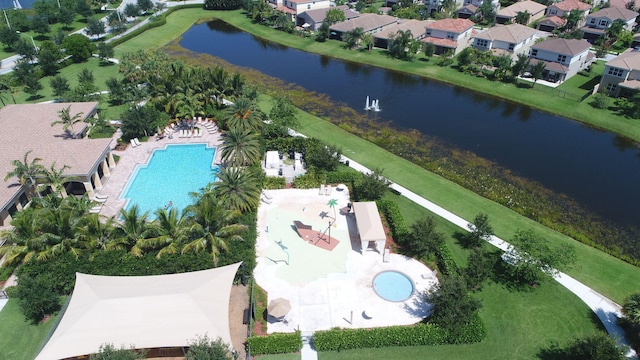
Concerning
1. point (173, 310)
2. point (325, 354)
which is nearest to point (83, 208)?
point (173, 310)

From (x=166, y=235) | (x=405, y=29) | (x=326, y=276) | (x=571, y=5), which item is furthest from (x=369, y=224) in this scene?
(x=571, y=5)

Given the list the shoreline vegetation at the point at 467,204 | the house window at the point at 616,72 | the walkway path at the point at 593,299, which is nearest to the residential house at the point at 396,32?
the house window at the point at 616,72

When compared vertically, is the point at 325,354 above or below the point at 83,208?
below

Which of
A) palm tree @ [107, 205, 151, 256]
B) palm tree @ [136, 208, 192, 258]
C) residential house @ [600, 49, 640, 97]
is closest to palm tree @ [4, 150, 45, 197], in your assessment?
palm tree @ [107, 205, 151, 256]

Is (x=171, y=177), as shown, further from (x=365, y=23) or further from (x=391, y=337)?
(x=365, y=23)

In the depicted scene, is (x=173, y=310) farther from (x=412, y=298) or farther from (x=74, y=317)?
(x=412, y=298)

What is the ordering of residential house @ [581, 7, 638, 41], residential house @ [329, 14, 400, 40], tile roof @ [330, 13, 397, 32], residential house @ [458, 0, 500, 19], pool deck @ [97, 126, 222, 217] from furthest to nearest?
residential house @ [458, 0, 500, 19] < tile roof @ [330, 13, 397, 32] < residential house @ [329, 14, 400, 40] < residential house @ [581, 7, 638, 41] < pool deck @ [97, 126, 222, 217]

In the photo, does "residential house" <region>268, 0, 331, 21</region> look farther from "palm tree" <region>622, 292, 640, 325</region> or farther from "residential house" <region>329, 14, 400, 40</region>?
"palm tree" <region>622, 292, 640, 325</region>
